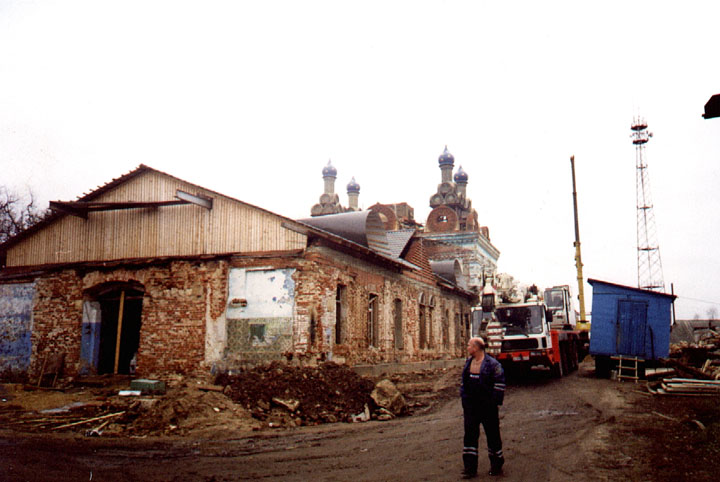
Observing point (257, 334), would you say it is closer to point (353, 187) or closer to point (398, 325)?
point (398, 325)

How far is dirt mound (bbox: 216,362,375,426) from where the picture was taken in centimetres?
1221

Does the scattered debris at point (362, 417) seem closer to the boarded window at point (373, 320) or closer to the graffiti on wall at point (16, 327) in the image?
the boarded window at point (373, 320)

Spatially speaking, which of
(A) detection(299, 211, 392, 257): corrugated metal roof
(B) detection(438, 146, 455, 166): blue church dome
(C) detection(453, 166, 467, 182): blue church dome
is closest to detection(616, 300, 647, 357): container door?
(A) detection(299, 211, 392, 257): corrugated metal roof

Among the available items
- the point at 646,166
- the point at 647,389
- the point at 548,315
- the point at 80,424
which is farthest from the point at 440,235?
the point at 80,424

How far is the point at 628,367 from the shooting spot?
18312mm

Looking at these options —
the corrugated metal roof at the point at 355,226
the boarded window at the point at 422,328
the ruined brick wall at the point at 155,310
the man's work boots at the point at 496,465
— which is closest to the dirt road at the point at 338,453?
the man's work boots at the point at 496,465

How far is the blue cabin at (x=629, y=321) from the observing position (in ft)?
58.2

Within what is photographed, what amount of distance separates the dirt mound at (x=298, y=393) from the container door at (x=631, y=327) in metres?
9.12

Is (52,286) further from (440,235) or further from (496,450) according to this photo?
(440,235)

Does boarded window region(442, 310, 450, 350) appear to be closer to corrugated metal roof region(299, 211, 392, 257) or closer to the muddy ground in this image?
corrugated metal roof region(299, 211, 392, 257)

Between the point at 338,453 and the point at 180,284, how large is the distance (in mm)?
9381

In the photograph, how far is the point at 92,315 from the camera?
1709cm

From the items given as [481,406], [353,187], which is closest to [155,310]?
[481,406]

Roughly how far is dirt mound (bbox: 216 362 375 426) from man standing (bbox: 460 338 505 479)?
5.72m
